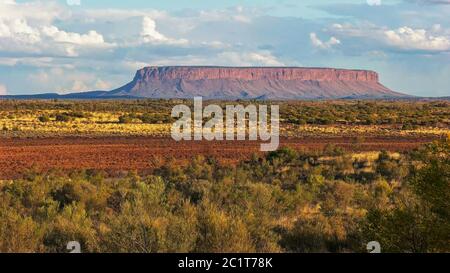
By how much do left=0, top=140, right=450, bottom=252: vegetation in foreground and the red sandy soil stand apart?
10455mm

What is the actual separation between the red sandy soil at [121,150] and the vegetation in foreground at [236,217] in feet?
34.3

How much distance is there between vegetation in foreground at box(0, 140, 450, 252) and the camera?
9062 mm

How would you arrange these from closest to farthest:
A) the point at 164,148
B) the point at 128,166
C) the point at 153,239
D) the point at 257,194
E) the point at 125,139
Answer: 1. the point at 153,239
2. the point at 257,194
3. the point at 128,166
4. the point at 164,148
5. the point at 125,139

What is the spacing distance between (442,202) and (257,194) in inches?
278

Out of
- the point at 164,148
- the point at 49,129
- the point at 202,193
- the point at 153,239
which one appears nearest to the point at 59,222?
the point at 153,239

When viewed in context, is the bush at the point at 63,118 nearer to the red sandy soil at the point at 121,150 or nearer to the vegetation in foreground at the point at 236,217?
the red sandy soil at the point at 121,150

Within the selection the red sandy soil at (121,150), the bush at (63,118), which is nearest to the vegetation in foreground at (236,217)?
the red sandy soil at (121,150)

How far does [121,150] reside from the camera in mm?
37531

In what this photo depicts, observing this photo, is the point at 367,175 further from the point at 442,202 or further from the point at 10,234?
the point at 10,234

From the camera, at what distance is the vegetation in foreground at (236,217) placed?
906 centimetres

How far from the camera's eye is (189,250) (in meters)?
8.97

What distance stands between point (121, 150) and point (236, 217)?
27.9 metres

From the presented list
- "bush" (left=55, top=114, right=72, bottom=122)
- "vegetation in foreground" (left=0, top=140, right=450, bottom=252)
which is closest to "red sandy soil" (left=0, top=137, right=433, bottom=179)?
"vegetation in foreground" (left=0, top=140, right=450, bottom=252)

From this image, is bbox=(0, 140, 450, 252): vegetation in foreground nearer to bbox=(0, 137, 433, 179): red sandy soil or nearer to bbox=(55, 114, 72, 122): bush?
bbox=(0, 137, 433, 179): red sandy soil
